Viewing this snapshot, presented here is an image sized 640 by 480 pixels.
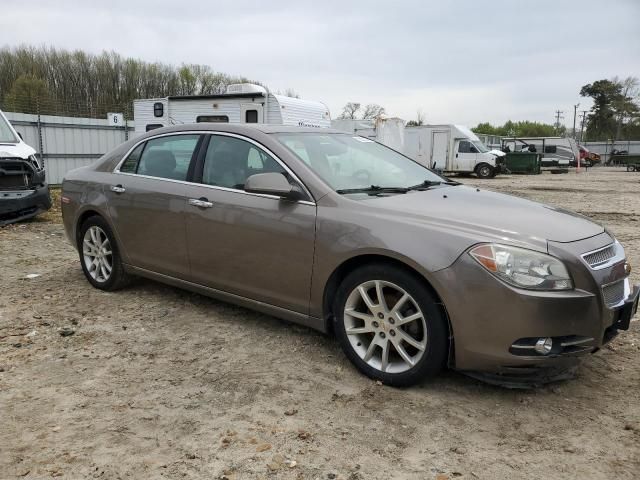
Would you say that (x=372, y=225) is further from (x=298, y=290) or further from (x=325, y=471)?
(x=325, y=471)

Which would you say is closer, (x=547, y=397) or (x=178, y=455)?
(x=178, y=455)

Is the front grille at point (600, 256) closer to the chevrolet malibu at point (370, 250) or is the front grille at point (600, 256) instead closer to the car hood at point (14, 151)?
the chevrolet malibu at point (370, 250)

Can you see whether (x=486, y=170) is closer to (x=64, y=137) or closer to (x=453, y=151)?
(x=453, y=151)

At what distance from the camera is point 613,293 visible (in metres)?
3.07

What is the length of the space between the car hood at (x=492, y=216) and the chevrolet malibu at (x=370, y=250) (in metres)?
0.01

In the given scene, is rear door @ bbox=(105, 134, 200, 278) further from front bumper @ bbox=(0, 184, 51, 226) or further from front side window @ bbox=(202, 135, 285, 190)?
front bumper @ bbox=(0, 184, 51, 226)

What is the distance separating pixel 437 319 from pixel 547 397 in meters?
0.84

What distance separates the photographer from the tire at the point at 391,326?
3.02m

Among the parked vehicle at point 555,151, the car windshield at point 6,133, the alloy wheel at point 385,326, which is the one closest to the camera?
the alloy wheel at point 385,326

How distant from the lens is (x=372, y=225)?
3.24m

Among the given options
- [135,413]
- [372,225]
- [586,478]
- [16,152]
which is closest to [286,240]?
[372,225]

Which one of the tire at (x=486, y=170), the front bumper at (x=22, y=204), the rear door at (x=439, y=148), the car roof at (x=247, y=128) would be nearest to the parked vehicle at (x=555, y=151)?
the tire at (x=486, y=170)

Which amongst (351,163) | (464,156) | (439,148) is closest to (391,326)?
(351,163)

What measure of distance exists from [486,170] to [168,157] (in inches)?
976
